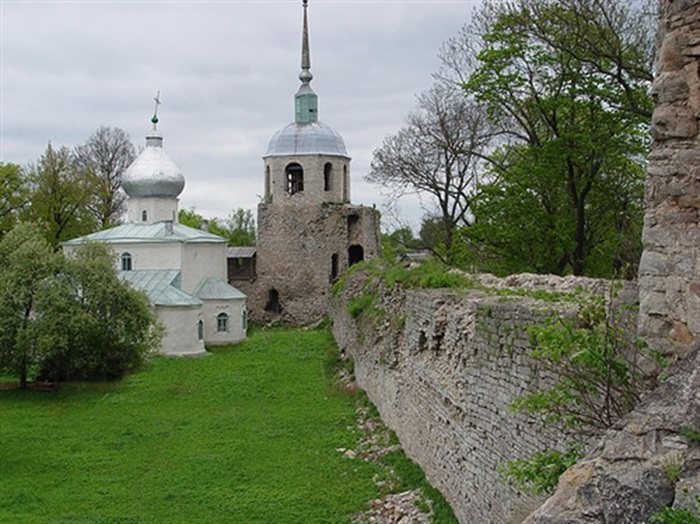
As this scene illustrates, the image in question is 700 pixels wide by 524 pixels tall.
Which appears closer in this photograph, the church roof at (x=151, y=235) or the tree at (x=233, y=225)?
the church roof at (x=151, y=235)

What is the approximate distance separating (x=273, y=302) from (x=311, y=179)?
5529mm

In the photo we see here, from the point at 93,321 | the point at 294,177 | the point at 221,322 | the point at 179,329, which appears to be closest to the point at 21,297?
the point at 93,321

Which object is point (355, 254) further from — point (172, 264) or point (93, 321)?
point (93, 321)

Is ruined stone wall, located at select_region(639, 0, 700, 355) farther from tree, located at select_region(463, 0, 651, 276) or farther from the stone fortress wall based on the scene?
tree, located at select_region(463, 0, 651, 276)

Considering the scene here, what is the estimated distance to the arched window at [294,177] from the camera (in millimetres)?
35531

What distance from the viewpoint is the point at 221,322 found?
30344mm

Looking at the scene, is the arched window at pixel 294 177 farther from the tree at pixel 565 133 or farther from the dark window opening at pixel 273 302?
the tree at pixel 565 133

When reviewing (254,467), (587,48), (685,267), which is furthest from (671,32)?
(587,48)

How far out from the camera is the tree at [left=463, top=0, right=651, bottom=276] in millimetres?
16453

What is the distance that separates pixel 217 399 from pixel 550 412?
48.0ft

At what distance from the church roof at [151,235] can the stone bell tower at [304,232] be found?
9.91 ft

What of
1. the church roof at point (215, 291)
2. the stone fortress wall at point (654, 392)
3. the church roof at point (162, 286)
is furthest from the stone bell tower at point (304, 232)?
the stone fortress wall at point (654, 392)

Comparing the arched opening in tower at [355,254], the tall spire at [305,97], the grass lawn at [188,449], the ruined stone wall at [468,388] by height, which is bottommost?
the grass lawn at [188,449]

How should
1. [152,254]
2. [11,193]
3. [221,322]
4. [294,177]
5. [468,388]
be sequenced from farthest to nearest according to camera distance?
1. [11,193]
2. [294,177]
3. [152,254]
4. [221,322]
5. [468,388]
